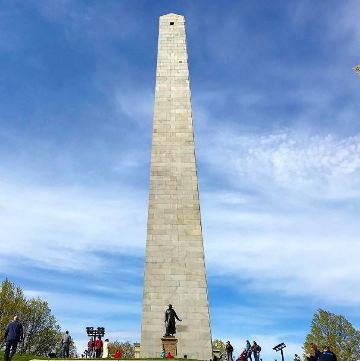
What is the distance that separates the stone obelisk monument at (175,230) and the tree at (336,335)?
93.6 ft

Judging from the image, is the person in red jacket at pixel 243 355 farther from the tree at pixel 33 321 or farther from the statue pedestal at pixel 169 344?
the tree at pixel 33 321

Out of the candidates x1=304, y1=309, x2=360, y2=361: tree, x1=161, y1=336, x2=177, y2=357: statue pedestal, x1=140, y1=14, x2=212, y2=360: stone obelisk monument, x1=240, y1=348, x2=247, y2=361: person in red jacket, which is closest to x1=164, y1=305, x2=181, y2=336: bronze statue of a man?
x1=161, y1=336, x2=177, y2=357: statue pedestal

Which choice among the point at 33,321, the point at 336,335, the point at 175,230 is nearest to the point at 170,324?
the point at 175,230

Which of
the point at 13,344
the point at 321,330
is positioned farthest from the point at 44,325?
the point at 13,344

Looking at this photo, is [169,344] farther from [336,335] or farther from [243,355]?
[336,335]

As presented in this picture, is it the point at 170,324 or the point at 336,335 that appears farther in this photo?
the point at 336,335

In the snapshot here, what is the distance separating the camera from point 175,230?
90.6 ft

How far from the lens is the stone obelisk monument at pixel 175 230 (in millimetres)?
24969

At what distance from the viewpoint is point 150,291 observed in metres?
26.0

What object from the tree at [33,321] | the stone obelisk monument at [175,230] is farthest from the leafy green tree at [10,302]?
the stone obelisk monument at [175,230]

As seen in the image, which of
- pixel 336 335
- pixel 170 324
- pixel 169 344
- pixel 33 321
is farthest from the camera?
pixel 33 321

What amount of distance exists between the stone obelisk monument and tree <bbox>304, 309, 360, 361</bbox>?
93.6 ft

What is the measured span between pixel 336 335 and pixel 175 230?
1298 inches

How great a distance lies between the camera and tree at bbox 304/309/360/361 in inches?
1907
